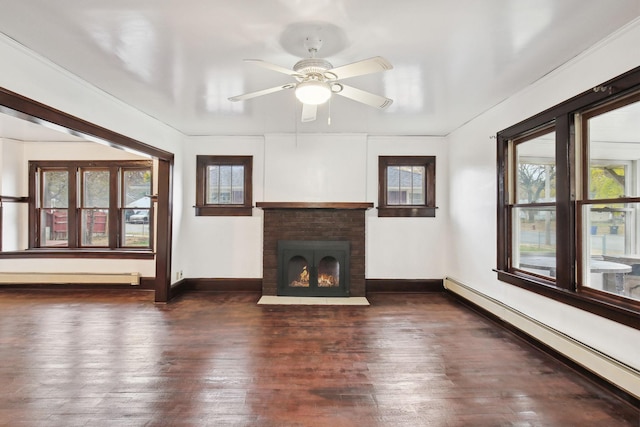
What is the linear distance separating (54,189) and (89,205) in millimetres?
691

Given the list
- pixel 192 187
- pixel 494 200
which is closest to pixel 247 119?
pixel 192 187

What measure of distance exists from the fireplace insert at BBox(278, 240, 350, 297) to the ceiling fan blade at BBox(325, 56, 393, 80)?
10.4 feet

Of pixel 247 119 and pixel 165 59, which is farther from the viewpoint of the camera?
pixel 247 119

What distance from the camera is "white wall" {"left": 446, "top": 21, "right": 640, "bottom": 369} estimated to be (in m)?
2.31

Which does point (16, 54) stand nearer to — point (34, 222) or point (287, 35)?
point (287, 35)

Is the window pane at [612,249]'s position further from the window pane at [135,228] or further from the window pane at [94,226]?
the window pane at [94,226]

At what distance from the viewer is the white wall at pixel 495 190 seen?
91.0 inches

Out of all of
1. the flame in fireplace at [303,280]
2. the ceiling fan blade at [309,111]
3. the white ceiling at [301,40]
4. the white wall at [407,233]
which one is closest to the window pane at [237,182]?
the flame in fireplace at [303,280]

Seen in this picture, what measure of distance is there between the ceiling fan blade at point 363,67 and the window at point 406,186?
3248mm

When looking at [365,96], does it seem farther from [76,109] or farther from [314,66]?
[76,109]

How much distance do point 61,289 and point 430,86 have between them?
20.8 ft

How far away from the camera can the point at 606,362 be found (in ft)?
7.83

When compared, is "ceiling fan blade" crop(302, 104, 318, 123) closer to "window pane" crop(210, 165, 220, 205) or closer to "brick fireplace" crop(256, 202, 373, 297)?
"brick fireplace" crop(256, 202, 373, 297)

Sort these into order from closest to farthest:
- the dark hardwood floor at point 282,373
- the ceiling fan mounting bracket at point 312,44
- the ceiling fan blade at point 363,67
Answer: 1. the ceiling fan blade at point 363,67
2. the dark hardwood floor at point 282,373
3. the ceiling fan mounting bracket at point 312,44
